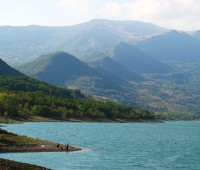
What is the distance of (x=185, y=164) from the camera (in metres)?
111

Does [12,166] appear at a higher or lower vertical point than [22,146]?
higher

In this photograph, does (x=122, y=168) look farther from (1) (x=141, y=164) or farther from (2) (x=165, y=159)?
(2) (x=165, y=159)

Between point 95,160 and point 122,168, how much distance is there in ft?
35.5

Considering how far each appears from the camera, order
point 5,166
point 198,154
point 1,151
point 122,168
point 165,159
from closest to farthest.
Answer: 1. point 5,166
2. point 122,168
3. point 1,151
4. point 165,159
5. point 198,154

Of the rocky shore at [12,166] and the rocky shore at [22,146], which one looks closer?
the rocky shore at [12,166]

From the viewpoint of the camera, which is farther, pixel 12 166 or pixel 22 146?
pixel 22 146

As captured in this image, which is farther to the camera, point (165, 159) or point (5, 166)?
point (165, 159)

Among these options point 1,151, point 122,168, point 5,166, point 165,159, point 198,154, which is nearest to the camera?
point 5,166

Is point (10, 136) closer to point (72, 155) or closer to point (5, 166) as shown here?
point (72, 155)

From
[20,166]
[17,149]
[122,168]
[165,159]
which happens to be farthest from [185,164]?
[20,166]

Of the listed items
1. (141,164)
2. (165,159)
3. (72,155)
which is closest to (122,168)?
(141,164)

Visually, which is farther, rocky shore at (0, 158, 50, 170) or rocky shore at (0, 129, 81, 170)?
rocky shore at (0, 129, 81, 170)

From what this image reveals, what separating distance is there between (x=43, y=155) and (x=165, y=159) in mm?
34933

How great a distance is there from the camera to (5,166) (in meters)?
73.4
